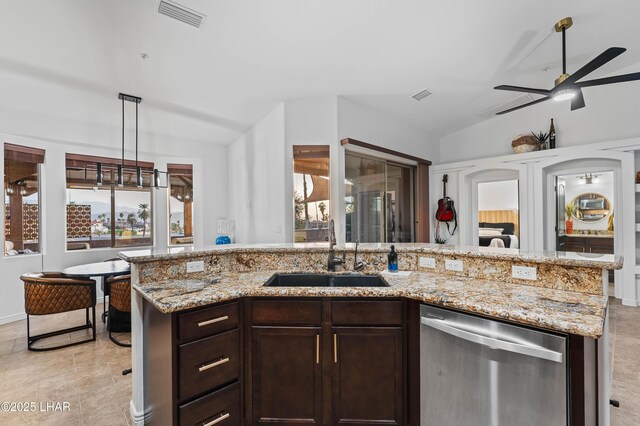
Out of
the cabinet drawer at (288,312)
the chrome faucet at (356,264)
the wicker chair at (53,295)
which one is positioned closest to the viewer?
the cabinet drawer at (288,312)

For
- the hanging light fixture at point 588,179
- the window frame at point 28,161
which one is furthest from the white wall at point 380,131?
the window frame at point 28,161

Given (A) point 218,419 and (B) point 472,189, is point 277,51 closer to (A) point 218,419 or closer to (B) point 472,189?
(A) point 218,419

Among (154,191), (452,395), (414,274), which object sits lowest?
(452,395)

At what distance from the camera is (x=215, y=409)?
63.6 inches

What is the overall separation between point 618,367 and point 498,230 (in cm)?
328

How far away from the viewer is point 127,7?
7.43 ft

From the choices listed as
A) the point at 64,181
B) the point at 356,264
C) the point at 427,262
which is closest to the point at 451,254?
the point at 427,262

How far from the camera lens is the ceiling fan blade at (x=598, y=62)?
2266 millimetres

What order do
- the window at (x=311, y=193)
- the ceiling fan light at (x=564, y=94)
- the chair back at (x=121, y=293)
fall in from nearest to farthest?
the ceiling fan light at (x=564, y=94) < the chair back at (x=121, y=293) < the window at (x=311, y=193)

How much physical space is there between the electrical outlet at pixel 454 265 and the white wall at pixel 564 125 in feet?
14.4

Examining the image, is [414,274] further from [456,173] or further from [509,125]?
[509,125]

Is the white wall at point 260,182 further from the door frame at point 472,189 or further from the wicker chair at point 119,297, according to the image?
the door frame at point 472,189

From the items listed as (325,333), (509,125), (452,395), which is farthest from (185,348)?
(509,125)

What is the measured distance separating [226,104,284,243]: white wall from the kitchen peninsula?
7.46ft
